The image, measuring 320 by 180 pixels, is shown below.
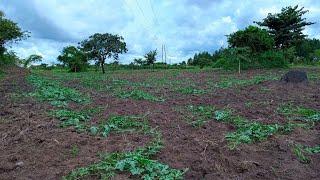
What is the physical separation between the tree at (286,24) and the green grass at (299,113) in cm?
2619

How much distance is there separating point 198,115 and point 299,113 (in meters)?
2.27

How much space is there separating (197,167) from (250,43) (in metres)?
23.1

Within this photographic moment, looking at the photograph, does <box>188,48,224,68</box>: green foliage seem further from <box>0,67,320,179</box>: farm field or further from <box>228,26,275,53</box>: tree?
<box>0,67,320,179</box>: farm field

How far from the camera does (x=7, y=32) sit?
85.1 ft

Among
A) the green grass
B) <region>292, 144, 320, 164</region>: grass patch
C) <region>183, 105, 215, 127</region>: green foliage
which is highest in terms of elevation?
<region>183, 105, 215, 127</region>: green foliage

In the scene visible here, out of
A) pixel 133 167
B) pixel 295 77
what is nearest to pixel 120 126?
pixel 133 167

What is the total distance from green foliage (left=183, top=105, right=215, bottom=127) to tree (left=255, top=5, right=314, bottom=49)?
26831 mm

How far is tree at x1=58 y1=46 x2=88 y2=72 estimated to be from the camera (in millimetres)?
38219

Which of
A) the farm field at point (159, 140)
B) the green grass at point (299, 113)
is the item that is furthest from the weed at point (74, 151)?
the green grass at point (299, 113)

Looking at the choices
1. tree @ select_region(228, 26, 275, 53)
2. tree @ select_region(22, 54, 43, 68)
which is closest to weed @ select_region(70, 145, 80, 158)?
tree @ select_region(228, 26, 275, 53)

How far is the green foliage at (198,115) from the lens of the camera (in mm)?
7180

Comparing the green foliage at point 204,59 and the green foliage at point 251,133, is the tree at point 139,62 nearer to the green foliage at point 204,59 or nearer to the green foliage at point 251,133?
the green foliage at point 204,59

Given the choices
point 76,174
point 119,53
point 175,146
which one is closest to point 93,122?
point 175,146

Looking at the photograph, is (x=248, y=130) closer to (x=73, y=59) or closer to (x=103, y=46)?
(x=103, y=46)
